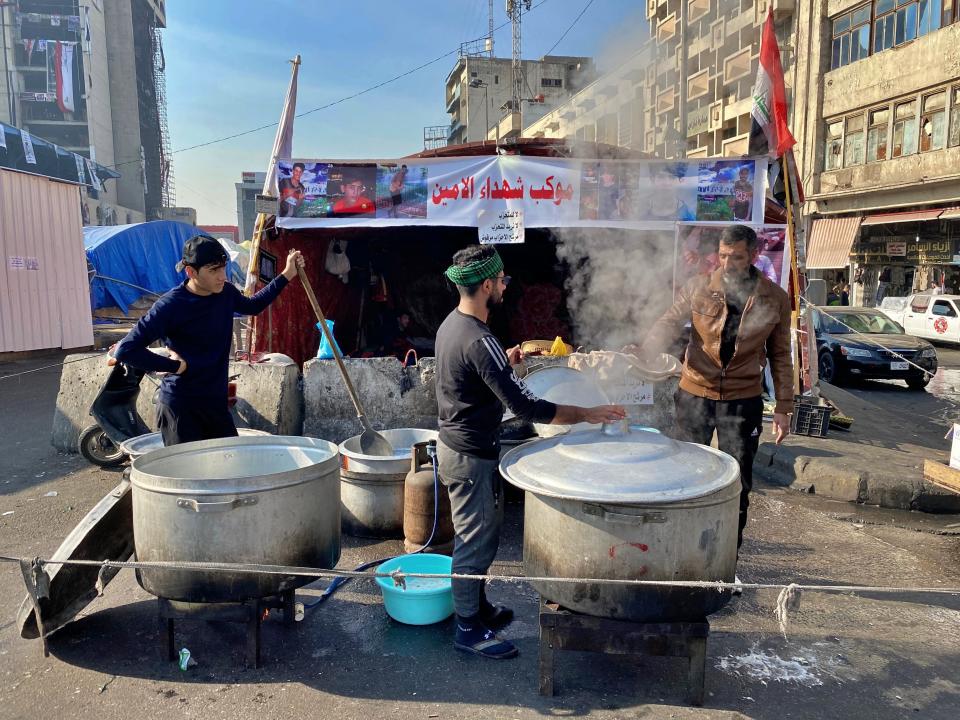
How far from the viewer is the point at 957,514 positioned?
5398 mm

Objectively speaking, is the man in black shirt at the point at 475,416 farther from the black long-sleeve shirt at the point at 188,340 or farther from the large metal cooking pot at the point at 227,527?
the black long-sleeve shirt at the point at 188,340

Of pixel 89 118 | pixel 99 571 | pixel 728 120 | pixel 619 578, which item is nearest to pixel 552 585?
pixel 619 578

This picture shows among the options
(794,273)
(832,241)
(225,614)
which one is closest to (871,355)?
(794,273)

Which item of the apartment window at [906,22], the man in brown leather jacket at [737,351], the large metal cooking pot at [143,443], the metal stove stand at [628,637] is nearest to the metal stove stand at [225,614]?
the metal stove stand at [628,637]

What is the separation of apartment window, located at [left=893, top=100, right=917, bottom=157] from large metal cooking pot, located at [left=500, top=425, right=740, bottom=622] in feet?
74.4

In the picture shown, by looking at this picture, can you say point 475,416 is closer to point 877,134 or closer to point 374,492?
point 374,492

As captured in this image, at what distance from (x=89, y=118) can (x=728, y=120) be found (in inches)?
1929

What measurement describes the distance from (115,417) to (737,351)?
5.38 m

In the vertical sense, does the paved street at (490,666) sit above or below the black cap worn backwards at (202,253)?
below

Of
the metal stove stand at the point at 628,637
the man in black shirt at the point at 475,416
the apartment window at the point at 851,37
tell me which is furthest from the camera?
the apartment window at the point at 851,37

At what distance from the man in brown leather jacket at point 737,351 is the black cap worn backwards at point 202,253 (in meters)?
2.73

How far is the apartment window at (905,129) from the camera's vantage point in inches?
789

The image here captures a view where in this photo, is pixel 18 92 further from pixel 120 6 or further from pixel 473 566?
pixel 473 566

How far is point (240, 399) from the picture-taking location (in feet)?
20.4
